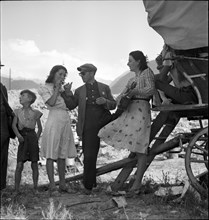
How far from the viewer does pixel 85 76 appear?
5918 millimetres

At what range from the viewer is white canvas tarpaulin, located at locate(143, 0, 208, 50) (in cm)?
397

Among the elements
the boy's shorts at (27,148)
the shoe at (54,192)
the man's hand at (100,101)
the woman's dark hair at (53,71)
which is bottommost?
the shoe at (54,192)

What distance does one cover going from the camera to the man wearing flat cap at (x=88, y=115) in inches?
229

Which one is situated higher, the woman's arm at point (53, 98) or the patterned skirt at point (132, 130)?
the woman's arm at point (53, 98)

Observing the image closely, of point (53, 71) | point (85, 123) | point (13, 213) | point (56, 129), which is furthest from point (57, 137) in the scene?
point (13, 213)

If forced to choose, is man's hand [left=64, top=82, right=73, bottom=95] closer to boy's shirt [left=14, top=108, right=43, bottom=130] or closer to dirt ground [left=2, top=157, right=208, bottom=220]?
boy's shirt [left=14, top=108, right=43, bottom=130]

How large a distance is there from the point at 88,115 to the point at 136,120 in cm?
88

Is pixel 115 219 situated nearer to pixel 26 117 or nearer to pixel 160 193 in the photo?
pixel 160 193

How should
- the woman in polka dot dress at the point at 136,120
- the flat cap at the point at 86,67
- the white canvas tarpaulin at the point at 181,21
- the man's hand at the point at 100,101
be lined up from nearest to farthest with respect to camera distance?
the white canvas tarpaulin at the point at 181,21 < the woman in polka dot dress at the point at 136,120 < the man's hand at the point at 100,101 < the flat cap at the point at 86,67

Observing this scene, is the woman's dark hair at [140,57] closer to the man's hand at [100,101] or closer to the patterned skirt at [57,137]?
the man's hand at [100,101]

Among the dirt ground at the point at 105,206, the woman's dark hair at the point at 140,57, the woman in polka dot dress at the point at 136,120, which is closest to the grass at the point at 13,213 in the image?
the dirt ground at the point at 105,206

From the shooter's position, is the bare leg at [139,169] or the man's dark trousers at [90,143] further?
the man's dark trousers at [90,143]

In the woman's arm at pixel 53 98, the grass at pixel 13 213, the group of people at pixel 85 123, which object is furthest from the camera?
the woman's arm at pixel 53 98

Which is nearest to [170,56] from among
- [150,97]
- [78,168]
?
[150,97]
